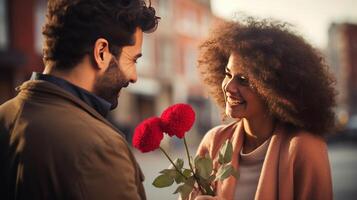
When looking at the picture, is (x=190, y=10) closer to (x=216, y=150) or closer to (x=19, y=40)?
(x=19, y=40)

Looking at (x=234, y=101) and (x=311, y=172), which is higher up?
(x=234, y=101)

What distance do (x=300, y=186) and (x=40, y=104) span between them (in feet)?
4.12

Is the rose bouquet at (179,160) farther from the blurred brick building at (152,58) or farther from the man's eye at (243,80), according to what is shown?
the blurred brick building at (152,58)

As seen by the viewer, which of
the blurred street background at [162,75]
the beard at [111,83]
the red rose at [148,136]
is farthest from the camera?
the blurred street background at [162,75]

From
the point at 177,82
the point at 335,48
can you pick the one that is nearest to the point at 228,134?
the point at 177,82

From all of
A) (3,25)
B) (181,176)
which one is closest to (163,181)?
(181,176)

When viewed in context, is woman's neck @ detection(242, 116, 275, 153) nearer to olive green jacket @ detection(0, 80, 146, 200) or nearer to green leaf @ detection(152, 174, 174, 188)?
green leaf @ detection(152, 174, 174, 188)

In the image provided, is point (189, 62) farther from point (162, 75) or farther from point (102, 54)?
point (102, 54)

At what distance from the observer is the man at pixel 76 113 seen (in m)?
1.56

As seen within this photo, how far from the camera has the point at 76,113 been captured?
164 centimetres

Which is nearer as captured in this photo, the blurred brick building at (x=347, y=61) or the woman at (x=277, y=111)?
the woman at (x=277, y=111)

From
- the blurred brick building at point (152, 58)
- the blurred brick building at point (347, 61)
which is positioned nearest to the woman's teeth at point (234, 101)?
the blurred brick building at point (152, 58)

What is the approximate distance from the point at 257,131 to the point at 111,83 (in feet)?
3.35

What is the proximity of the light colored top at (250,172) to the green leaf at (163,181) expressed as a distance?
1.88ft
